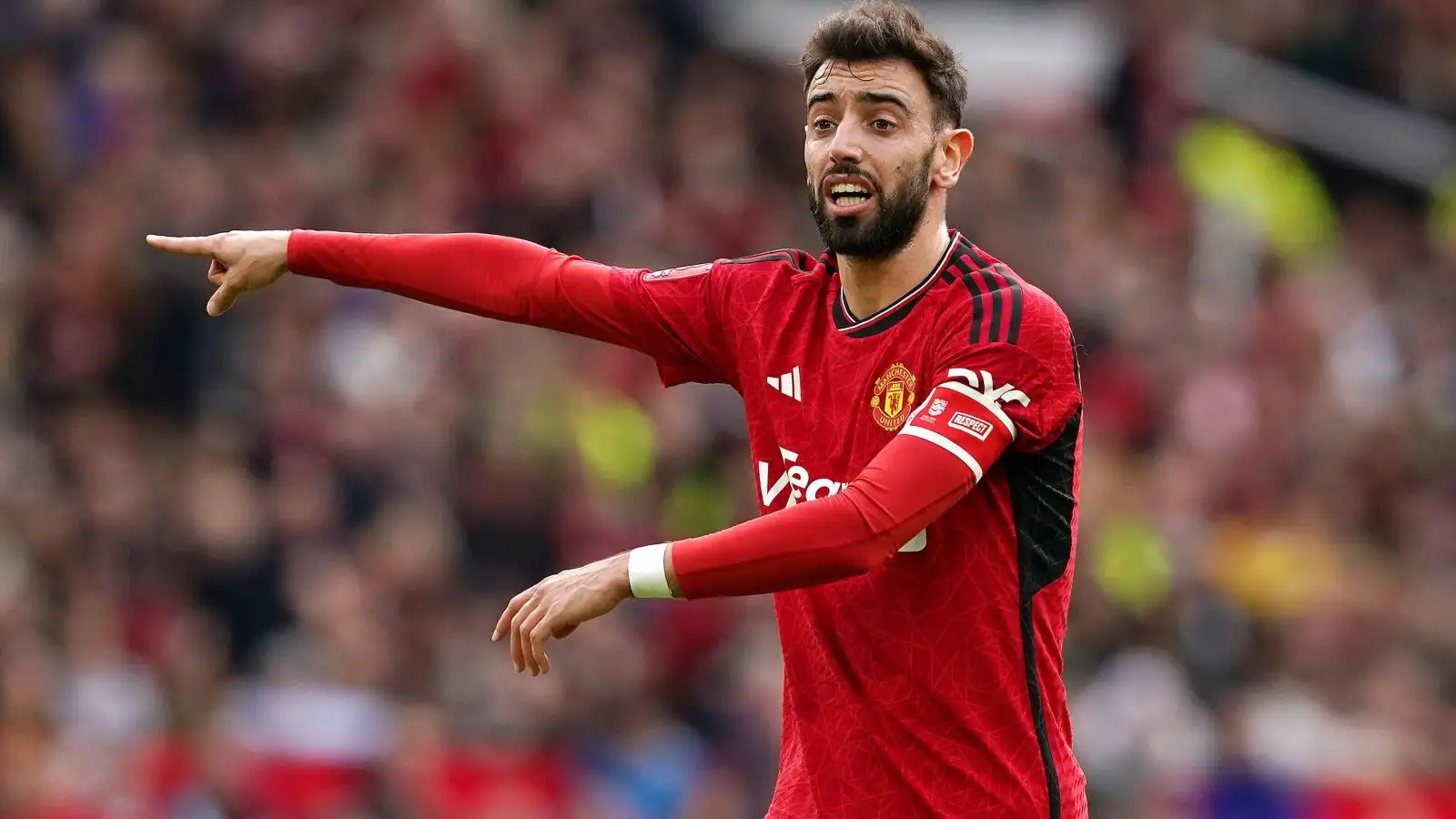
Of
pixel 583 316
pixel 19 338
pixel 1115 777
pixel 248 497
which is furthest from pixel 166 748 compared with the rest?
pixel 583 316

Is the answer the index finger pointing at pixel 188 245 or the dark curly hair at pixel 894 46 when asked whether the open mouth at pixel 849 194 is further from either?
the index finger pointing at pixel 188 245

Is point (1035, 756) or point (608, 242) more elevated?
point (608, 242)

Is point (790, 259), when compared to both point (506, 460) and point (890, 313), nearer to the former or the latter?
point (890, 313)

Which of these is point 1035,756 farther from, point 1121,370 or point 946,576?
point 1121,370

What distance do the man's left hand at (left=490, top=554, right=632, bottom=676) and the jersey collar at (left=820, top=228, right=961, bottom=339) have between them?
3.03 ft

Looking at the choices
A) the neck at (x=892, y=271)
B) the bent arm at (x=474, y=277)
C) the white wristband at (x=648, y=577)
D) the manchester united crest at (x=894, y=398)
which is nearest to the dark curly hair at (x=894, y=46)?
the neck at (x=892, y=271)

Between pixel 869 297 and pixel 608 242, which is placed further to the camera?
pixel 608 242

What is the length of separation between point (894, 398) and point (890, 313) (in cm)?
21

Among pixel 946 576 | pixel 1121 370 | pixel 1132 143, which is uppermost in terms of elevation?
pixel 1132 143

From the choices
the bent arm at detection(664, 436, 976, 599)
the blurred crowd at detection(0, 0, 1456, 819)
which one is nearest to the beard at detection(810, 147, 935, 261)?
the bent arm at detection(664, 436, 976, 599)

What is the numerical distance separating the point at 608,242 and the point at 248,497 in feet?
11.3

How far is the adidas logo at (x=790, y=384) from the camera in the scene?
5.27m

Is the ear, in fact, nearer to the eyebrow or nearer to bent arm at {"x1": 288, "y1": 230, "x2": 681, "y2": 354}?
the eyebrow

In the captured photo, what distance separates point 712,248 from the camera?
14.3m
